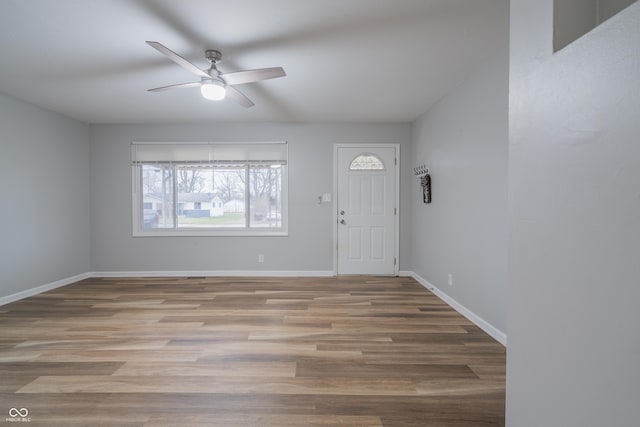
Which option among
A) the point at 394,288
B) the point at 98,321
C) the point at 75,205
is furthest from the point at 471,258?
the point at 75,205

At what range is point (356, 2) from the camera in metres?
1.81

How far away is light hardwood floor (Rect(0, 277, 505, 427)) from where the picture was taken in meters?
1.58

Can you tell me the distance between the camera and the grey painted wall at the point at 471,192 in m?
2.37

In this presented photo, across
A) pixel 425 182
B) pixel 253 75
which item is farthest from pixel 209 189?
pixel 425 182

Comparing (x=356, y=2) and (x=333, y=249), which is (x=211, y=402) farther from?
(x=333, y=249)

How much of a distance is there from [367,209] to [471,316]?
86.0 inches

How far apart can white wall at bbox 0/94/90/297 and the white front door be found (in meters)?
4.02

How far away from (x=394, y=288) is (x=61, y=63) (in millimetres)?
4416

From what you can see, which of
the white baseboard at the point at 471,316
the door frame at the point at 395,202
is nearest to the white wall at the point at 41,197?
the door frame at the point at 395,202

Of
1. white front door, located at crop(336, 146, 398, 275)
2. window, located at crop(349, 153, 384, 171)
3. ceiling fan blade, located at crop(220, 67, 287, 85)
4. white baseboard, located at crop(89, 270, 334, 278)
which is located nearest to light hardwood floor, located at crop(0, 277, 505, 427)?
white baseboard, located at crop(89, 270, 334, 278)

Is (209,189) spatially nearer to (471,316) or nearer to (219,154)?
(219,154)

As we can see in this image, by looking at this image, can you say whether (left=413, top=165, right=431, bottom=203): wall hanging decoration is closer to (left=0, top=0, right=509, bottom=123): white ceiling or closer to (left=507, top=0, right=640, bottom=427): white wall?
(left=0, top=0, right=509, bottom=123): white ceiling

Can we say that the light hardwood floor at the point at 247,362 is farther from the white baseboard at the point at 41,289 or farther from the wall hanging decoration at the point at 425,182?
the wall hanging decoration at the point at 425,182

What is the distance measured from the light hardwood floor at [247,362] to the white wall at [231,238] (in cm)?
109
